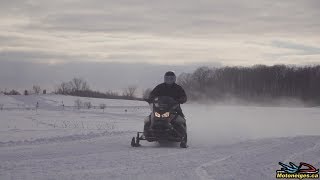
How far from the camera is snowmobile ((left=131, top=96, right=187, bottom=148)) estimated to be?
17.1 meters

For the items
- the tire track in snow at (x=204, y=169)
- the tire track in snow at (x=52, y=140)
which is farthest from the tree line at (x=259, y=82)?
the tire track in snow at (x=204, y=169)

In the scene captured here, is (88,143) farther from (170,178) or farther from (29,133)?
(170,178)

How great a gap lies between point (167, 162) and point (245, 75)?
115738mm

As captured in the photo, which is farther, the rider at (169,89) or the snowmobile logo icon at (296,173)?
the rider at (169,89)

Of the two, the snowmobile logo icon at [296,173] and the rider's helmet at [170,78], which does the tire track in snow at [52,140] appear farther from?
the snowmobile logo icon at [296,173]

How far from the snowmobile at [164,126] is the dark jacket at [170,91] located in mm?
862

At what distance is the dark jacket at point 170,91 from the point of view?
18312 millimetres

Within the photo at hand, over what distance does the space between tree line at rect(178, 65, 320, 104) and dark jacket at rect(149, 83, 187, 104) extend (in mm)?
72544

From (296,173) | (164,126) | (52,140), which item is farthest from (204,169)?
(52,140)

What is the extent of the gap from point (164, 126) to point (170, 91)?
5.91 feet

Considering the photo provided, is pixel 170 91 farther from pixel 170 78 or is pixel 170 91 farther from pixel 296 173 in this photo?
pixel 296 173

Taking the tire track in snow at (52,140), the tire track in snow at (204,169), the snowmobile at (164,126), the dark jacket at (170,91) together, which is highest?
the dark jacket at (170,91)

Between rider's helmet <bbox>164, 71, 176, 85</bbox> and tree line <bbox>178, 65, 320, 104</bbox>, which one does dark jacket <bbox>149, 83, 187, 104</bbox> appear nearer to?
rider's helmet <bbox>164, 71, 176, 85</bbox>

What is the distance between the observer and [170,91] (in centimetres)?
1844
